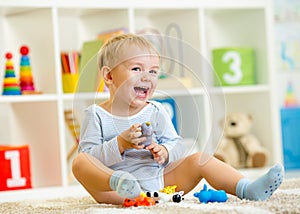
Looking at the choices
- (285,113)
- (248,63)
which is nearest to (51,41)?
(248,63)

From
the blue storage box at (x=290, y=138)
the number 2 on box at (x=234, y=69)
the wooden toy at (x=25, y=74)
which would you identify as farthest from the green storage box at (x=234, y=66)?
the wooden toy at (x=25, y=74)

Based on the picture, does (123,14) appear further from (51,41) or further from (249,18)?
(249,18)

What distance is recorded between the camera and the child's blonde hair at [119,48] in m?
1.59

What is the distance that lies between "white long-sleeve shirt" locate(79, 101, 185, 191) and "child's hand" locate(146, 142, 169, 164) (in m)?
0.02

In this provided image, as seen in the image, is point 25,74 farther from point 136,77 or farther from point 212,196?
point 212,196

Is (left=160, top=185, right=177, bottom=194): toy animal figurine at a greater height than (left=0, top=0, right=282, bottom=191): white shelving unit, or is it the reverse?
(left=0, top=0, right=282, bottom=191): white shelving unit

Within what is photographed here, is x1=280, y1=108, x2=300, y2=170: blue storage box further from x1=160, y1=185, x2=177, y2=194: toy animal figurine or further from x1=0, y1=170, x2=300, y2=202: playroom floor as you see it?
x1=160, y1=185, x2=177, y2=194: toy animal figurine

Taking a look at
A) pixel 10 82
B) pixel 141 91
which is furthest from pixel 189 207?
pixel 10 82

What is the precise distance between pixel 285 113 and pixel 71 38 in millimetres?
1070

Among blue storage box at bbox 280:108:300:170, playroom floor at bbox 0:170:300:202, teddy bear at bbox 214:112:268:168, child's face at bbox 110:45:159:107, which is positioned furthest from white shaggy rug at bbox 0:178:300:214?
blue storage box at bbox 280:108:300:170

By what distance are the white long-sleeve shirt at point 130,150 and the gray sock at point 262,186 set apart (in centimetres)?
17

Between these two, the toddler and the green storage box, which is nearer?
the toddler

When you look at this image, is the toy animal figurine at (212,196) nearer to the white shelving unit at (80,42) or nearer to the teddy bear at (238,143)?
the white shelving unit at (80,42)

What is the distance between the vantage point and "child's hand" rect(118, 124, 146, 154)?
59.2 inches
